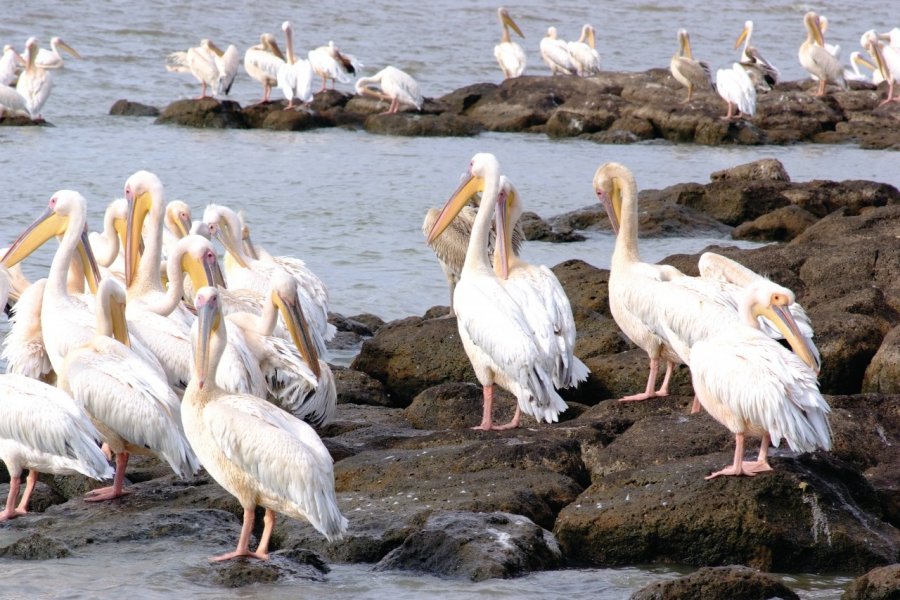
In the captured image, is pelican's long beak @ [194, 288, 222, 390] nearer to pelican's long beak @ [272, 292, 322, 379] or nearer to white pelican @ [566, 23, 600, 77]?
pelican's long beak @ [272, 292, 322, 379]

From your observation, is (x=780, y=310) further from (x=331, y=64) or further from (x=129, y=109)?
(x=331, y=64)

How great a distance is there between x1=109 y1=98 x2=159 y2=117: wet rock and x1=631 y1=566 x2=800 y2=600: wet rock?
20120 mm

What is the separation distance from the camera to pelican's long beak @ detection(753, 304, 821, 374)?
6.02 m

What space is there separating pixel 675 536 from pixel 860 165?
15072 mm

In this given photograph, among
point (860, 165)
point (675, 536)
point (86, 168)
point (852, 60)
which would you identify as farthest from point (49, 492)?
point (852, 60)

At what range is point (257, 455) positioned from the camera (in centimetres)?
513

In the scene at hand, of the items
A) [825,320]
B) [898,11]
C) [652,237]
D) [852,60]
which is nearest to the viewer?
[825,320]

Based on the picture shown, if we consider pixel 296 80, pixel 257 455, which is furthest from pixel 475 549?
pixel 296 80

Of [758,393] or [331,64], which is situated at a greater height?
[758,393]

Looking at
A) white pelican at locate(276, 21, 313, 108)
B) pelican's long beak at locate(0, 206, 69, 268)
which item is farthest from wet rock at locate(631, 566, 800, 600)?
white pelican at locate(276, 21, 313, 108)

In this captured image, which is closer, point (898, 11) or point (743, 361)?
point (743, 361)

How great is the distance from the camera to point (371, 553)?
5355 mm

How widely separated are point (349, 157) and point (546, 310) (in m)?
13.0

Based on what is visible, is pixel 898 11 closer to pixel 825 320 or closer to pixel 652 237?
pixel 652 237
